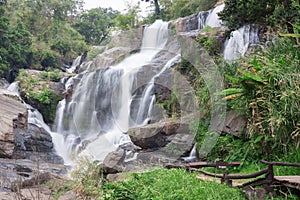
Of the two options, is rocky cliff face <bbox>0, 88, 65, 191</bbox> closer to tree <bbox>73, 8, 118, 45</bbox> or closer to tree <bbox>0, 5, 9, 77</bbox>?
tree <bbox>0, 5, 9, 77</bbox>

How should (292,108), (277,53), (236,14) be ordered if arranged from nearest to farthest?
(292,108) → (277,53) → (236,14)

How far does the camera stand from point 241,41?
33.7 feet

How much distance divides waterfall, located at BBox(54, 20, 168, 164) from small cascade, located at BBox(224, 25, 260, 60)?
3.18 metres

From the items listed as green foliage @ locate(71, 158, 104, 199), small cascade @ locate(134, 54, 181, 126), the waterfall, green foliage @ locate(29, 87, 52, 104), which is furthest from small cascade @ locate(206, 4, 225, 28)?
green foliage @ locate(71, 158, 104, 199)

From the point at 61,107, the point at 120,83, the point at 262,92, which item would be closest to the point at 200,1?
the point at 120,83

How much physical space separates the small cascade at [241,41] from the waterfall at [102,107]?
3.18 metres

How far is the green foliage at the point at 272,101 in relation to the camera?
5285 millimetres

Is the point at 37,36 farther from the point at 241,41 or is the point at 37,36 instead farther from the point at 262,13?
the point at 262,13

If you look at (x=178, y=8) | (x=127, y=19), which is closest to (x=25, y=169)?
(x=178, y=8)

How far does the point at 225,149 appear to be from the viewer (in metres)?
7.00

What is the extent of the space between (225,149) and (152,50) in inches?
334

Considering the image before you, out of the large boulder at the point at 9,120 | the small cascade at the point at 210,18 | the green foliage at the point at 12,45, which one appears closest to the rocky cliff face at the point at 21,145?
the large boulder at the point at 9,120

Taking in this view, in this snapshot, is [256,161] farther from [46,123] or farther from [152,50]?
[46,123]

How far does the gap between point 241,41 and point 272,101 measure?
498 centimetres
